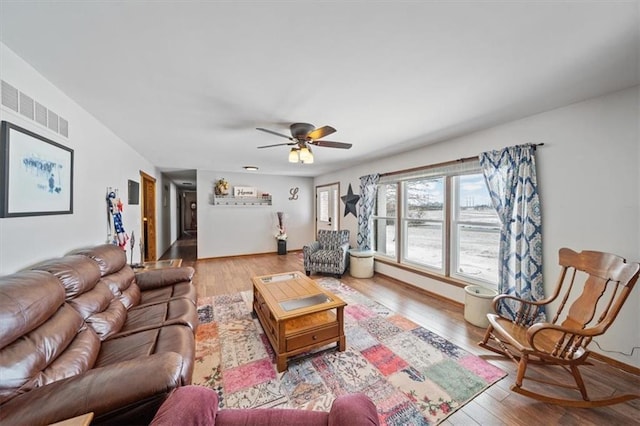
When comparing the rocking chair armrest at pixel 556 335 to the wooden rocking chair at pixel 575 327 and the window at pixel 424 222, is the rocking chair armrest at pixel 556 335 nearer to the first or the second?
the wooden rocking chair at pixel 575 327

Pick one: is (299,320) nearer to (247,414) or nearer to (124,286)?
(247,414)

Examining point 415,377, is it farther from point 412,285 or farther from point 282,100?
point 282,100

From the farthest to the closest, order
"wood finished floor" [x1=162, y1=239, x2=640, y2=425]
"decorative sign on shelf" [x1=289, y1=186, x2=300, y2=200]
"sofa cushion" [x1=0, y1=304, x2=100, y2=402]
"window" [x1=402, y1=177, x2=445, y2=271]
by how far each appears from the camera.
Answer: "decorative sign on shelf" [x1=289, y1=186, x2=300, y2=200]
"window" [x1=402, y1=177, x2=445, y2=271]
"wood finished floor" [x1=162, y1=239, x2=640, y2=425]
"sofa cushion" [x1=0, y1=304, x2=100, y2=402]

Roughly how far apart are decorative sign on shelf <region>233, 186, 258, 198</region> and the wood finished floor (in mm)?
2063

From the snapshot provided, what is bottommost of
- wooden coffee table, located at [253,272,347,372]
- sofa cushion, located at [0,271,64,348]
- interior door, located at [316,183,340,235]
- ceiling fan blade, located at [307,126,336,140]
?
wooden coffee table, located at [253,272,347,372]

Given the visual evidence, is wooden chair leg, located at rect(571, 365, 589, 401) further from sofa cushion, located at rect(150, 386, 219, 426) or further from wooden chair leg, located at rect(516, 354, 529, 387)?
sofa cushion, located at rect(150, 386, 219, 426)

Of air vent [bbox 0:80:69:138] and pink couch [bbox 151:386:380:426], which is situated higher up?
air vent [bbox 0:80:69:138]

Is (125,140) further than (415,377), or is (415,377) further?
(125,140)

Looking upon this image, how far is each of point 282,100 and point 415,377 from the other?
254cm

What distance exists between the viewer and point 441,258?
349cm

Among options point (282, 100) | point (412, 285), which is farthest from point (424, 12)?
point (412, 285)

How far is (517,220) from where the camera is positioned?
96.8 inches

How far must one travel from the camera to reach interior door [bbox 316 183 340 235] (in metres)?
6.03

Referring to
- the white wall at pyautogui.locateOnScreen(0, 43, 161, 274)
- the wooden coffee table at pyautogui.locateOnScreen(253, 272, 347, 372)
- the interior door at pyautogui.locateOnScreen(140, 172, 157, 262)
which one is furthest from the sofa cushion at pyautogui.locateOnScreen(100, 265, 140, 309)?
the interior door at pyautogui.locateOnScreen(140, 172, 157, 262)
